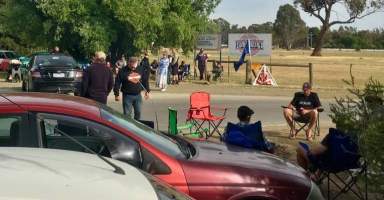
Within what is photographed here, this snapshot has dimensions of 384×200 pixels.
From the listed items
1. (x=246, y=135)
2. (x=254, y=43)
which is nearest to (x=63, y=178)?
(x=246, y=135)

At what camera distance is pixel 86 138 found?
5148 mm

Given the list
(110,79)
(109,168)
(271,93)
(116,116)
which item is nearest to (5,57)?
(271,93)

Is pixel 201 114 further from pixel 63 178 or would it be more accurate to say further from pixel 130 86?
pixel 63 178


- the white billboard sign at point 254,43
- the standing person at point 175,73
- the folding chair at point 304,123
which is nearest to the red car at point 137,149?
the folding chair at point 304,123

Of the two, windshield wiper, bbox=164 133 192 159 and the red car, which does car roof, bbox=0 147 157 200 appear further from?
windshield wiper, bbox=164 133 192 159

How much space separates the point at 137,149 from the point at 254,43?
29.0 meters

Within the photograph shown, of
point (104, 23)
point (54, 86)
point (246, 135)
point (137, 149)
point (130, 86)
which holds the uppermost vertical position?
point (104, 23)

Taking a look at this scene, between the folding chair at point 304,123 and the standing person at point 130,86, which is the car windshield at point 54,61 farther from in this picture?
the folding chair at point 304,123

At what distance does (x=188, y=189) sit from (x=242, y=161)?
66cm

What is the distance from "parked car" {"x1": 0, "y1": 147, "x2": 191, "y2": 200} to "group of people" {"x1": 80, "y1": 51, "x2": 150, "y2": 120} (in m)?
8.79

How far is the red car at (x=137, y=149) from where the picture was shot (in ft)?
16.1

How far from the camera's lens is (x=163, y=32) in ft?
105

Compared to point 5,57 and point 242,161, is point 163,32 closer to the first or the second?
point 5,57

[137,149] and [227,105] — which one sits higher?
[137,149]
